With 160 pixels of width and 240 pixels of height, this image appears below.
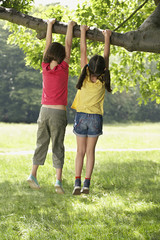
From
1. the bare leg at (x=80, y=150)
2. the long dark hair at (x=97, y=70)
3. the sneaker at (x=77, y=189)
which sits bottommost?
the sneaker at (x=77, y=189)

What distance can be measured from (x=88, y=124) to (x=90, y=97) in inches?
12.9

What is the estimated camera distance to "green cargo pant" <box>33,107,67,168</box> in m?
4.84

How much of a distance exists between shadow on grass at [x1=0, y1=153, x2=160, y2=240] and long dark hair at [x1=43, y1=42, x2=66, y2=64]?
115 inches

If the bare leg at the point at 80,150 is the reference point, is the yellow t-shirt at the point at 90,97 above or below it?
above

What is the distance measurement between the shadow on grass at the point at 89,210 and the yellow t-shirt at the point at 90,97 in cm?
242

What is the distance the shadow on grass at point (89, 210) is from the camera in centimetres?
641

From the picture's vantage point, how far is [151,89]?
45.3 feet

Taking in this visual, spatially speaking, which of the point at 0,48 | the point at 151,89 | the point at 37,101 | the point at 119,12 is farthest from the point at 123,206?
the point at 0,48

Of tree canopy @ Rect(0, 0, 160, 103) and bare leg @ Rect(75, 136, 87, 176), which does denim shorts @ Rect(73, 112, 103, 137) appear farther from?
tree canopy @ Rect(0, 0, 160, 103)

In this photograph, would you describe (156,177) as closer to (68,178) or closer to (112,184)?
(112,184)

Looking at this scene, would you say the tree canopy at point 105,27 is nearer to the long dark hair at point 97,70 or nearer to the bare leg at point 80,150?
the long dark hair at point 97,70

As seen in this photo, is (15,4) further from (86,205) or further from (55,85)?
(86,205)

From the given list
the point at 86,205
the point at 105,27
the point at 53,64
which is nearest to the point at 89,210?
the point at 86,205

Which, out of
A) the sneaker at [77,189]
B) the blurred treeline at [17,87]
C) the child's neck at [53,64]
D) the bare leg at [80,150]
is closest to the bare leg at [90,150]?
the bare leg at [80,150]
